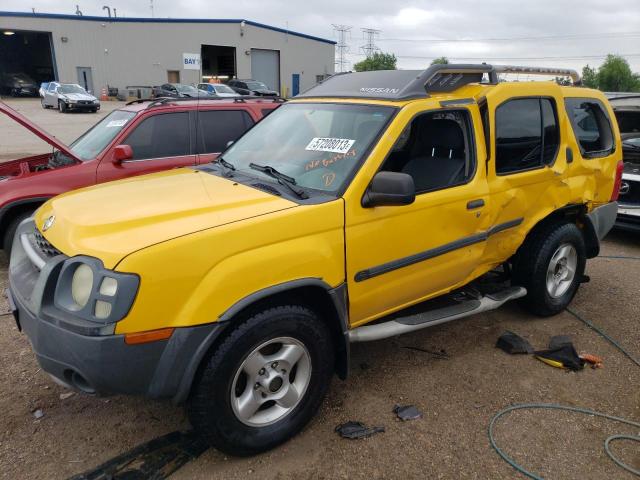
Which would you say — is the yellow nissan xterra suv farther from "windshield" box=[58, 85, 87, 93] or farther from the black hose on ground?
"windshield" box=[58, 85, 87, 93]

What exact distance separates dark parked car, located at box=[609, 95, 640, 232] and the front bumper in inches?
224

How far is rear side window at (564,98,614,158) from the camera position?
14.1ft

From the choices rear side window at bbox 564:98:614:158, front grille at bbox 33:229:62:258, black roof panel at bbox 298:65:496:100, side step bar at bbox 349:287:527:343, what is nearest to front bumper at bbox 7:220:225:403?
front grille at bbox 33:229:62:258

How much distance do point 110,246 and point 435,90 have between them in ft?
7.76

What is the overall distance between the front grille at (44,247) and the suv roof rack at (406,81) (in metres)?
2.09

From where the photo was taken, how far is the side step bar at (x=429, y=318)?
10.1 ft

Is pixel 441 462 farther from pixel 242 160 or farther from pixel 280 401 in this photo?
pixel 242 160

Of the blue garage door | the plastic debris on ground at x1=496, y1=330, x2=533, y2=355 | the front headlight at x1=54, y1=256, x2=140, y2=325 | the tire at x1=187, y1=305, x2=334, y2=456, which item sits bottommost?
the plastic debris on ground at x1=496, y1=330, x2=533, y2=355

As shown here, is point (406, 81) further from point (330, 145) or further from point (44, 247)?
point (44, 247)

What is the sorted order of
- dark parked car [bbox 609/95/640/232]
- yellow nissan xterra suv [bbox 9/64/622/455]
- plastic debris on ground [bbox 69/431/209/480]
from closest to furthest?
yellow nissan xterra suv [bbox 9/64/622/455]
plastic debris on ground [bbox 69/431/209/480]
dark parked car [bbox 609/95/640/232]

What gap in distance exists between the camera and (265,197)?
2.79 metres

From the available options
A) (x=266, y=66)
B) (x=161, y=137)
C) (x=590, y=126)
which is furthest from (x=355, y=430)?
(x=266, y=66)

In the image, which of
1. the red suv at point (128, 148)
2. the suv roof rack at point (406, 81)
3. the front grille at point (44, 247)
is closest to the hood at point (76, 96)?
the red suv at point (128, 148)

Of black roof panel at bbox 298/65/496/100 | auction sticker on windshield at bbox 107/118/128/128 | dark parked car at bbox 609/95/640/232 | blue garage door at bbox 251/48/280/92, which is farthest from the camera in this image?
blue garage door at bbox 251/48/280/92
